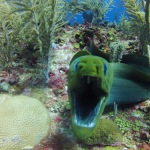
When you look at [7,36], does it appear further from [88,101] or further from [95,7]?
[95,7]

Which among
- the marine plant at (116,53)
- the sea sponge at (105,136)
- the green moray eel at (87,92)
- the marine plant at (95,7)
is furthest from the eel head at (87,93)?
the marine plant at (95,7)

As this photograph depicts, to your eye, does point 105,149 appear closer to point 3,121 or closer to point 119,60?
point 3,121

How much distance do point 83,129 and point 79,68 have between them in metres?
0.59

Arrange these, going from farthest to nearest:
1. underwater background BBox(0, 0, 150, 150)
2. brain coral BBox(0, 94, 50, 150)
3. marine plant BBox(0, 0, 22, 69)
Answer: marine plant BBox(0, 0, 22, 69)
brain coral BBox(0, 94, 50, 150)
underwater background BBox(0, 0, 150, 150)

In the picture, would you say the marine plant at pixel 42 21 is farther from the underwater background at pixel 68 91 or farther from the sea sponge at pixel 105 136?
the sea sponge at pixel 105 136

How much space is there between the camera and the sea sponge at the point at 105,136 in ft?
8.75

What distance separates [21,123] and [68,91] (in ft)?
2.50

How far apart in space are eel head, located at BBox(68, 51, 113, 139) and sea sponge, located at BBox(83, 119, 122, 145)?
46 centimetres

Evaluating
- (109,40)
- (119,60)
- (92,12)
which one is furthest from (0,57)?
(92,12)

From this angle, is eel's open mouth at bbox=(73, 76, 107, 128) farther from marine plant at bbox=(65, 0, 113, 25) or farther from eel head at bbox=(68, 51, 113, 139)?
marine plant at bbox=(65, 0, 113, 25)

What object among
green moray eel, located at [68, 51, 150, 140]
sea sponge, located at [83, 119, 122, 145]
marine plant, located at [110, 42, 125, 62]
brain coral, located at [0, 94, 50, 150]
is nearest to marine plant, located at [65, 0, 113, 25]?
marine plant, located at [110, 42, 125, 62]

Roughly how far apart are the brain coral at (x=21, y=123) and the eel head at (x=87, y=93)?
28.0 inches

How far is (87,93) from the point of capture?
243 cm

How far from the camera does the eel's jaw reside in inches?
86.5
